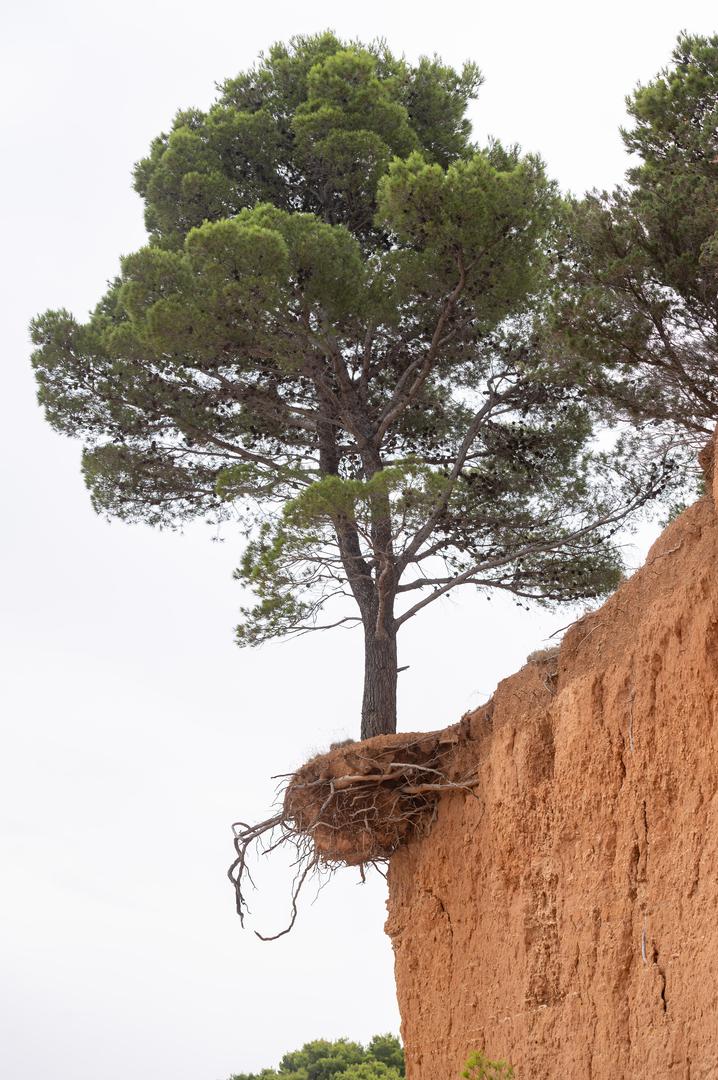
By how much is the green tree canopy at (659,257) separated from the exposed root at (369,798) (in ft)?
13.4

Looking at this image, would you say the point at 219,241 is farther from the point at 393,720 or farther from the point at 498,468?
the point at 393,720

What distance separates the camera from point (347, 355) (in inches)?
643

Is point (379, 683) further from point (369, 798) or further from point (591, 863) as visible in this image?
point (591, 863)

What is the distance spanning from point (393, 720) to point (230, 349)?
4.57 m

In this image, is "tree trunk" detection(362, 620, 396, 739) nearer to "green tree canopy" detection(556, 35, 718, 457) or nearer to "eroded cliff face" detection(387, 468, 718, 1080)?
"eroded cliff face" detection(387, 468, 718, 1080)

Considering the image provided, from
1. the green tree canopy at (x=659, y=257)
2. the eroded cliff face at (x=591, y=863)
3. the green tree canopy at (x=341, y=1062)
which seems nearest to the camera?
the eroded cliff face at (x=591, y=863)

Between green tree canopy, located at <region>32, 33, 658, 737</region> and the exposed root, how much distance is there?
1.18 m

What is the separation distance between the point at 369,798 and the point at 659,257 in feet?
19.7

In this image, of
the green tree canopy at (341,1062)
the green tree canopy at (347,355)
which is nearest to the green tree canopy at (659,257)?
the green tree canopy at (347,355)

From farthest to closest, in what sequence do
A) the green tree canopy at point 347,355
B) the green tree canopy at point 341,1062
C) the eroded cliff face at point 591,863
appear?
the green tree canopy at point 341,1062 → the green tree canopy at point 347,355 → the eroded cliff face at point 591,863

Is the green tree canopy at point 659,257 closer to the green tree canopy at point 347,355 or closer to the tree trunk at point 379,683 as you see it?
the green tree canopy at point 347,355

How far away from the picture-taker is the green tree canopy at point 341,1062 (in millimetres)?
25594

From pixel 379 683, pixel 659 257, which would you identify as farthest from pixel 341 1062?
pixel 659 257

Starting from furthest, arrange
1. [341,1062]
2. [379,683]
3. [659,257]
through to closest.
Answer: [341,1062] < [379,683] < [659,257]
